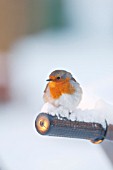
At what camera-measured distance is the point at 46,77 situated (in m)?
1.37

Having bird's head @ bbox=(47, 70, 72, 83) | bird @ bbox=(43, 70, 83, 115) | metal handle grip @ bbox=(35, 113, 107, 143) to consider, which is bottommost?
metal handle grip @ bbox=(35, 113, 107, 143)

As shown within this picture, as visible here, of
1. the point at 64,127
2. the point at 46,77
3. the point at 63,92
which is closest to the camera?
the point at 64,127

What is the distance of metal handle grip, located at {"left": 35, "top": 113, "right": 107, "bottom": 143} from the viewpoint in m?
0.65

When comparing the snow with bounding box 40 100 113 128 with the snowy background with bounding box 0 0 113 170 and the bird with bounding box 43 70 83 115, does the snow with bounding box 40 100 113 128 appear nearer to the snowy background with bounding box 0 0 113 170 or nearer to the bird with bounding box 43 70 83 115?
the bird with bounding box 43 70 83 115

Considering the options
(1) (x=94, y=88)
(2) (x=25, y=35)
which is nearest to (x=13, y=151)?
(1) (x=94, y=88)

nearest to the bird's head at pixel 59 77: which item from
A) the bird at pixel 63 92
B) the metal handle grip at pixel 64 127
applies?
the bird at pixel 63 92

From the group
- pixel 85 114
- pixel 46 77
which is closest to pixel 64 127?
pixel 85 114

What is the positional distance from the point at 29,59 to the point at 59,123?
36.1 inches

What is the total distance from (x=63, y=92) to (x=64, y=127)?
0.44 feet

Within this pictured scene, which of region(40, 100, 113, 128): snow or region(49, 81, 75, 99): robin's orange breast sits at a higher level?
region(49, 81, 75, 99): robin's orange breast

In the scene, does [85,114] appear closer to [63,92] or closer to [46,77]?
[63,92]

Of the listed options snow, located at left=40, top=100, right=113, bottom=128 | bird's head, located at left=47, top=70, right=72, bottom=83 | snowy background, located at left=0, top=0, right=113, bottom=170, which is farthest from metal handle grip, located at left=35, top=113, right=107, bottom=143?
snowy background, located at left=0, top=0, right=113, bottom=170

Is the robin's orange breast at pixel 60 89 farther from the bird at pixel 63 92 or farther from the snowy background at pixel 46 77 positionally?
the snowy background at pixel 46 77

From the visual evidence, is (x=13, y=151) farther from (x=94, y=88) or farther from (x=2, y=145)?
(x=94, y=88)
